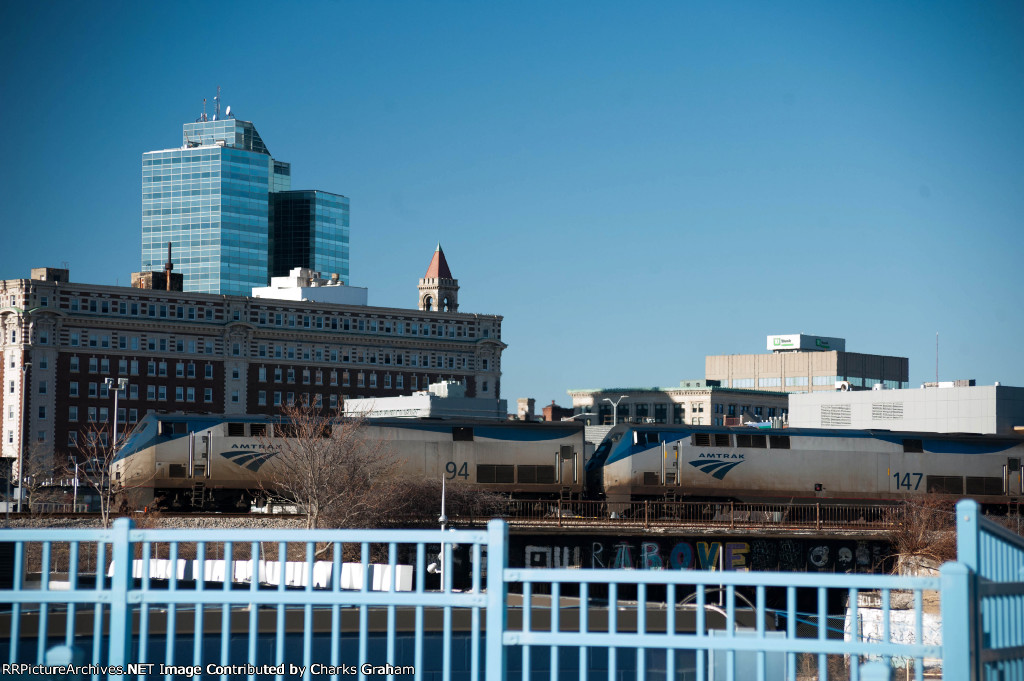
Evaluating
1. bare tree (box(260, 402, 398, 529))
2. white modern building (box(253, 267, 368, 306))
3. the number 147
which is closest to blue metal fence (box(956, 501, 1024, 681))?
bare tree (box(260, 402, 398, 529))

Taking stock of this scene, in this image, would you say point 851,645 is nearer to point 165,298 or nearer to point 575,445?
point 575,445

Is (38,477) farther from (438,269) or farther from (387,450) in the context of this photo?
(438,269)

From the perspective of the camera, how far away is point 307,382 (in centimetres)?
14425

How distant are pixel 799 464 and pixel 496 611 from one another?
5141cm

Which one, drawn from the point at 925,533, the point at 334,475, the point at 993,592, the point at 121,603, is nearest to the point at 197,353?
the point at 334,475

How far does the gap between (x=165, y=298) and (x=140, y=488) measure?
86.1 metres

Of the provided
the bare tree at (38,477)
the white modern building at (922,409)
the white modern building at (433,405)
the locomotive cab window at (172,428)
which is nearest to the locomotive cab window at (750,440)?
the locomotive cab window at (172,428)

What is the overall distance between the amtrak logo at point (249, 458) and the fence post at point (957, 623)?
51.1 meters

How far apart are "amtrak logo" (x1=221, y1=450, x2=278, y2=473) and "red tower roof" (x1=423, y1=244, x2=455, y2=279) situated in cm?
12521

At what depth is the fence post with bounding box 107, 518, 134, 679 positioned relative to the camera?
29.2ft

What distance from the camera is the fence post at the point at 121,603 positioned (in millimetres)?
8914

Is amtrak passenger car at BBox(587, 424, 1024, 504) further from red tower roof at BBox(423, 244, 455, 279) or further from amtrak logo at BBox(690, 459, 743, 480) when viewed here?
red tower roof at BBox(423, 244, 455, 279)

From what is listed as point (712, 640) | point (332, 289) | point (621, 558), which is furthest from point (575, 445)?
point (332, 289)

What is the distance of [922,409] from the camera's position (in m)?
108
